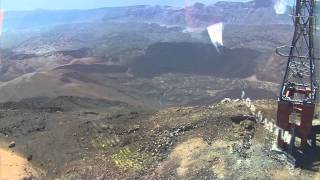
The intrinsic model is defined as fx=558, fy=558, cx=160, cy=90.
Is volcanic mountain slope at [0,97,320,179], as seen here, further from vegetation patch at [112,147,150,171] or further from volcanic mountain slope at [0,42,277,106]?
volcanic mountain slope at [0,42,277,106]

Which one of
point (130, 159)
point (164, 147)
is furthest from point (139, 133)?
point (164, 147)

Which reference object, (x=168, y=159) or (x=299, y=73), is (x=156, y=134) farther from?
(x=299, y=73)

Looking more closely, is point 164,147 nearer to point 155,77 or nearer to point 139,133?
point 139,133

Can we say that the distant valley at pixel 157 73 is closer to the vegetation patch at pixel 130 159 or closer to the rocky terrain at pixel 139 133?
the rocky terrain at pixel 139 133

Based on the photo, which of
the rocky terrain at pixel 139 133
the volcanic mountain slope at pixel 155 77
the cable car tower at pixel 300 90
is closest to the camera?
the cable car tower at pixel 300 90

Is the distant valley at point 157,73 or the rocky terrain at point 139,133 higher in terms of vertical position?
the rocky terrain at point 139,133

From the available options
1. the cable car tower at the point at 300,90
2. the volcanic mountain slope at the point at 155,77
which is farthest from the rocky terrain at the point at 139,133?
the cable car tower at the point at 300,90

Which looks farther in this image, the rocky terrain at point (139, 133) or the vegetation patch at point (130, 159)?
the vegetation patch at point (130, 159)

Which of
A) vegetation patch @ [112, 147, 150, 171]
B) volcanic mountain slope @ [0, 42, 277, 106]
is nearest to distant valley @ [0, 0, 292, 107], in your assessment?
volcanic mountain slope @ [0, 42, 277, 106]
